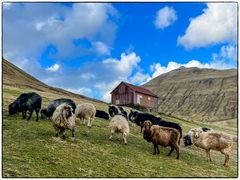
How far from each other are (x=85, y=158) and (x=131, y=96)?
→ 70.3 m

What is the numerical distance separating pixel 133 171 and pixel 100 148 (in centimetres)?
359

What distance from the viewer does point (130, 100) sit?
8681 cm

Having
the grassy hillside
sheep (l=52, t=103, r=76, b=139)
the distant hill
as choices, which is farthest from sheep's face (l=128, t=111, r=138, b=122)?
the distant hill

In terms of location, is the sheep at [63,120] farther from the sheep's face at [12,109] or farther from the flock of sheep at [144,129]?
the sheep's face at [12,109]

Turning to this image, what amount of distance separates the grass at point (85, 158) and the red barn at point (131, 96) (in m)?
63.3

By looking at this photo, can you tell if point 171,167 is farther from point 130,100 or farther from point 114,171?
point 130,100

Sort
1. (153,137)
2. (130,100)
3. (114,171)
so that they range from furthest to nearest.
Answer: (130,100)
(153,137)
(114,171)

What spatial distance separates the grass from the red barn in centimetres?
6333

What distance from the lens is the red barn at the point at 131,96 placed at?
285 feet

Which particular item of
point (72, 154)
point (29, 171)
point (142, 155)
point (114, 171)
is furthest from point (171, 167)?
point (29, 171)

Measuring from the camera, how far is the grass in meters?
14.6

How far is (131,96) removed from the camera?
86.7 meters

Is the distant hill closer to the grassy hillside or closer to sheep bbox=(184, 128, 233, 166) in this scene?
the grassy hillside

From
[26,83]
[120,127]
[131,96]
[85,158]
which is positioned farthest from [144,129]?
[26,83]
